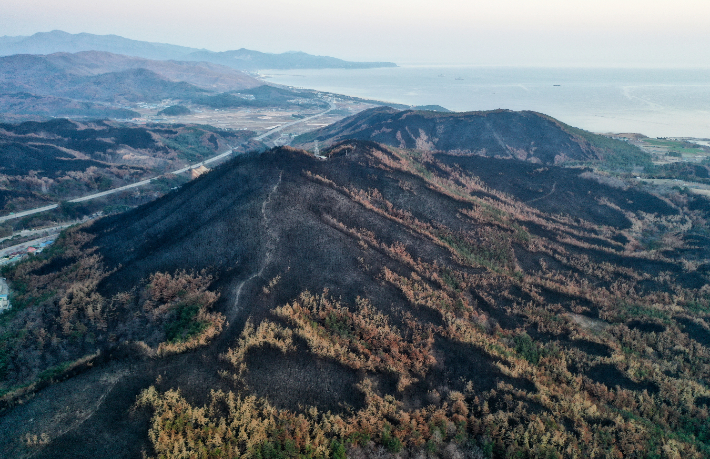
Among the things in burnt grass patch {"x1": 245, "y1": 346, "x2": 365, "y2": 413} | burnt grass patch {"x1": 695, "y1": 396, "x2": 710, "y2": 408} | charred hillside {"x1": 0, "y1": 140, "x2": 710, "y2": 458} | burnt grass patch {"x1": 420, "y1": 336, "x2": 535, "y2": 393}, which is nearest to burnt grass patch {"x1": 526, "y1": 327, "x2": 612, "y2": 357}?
charred hillside {"x1": 0, "y1": 140, "x2": 710, "y2": 458}

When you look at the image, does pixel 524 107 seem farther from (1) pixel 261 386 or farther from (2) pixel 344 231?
(1) pixel 261 386

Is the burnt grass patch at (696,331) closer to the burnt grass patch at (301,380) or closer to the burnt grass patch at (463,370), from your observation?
the burnt grass patch at (463,370)

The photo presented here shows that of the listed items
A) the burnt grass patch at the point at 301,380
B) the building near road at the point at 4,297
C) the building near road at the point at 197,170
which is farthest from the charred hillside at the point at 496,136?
the building near road at the point at 4,297

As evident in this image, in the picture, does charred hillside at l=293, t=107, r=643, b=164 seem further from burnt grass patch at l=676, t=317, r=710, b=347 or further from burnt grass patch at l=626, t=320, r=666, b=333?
burnt grass patch at l=626, t=320, r=666, b=333

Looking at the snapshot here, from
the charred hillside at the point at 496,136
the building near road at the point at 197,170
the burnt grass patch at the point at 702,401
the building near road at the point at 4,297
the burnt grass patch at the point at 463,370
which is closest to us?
the burnt grass patch at the point at 463,370

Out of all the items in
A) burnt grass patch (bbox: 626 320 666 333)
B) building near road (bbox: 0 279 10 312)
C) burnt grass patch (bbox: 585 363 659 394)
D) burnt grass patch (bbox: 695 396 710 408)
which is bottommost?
building near road (bbox: 0 279 10 312)

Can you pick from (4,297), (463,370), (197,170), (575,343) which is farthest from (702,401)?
(197,170)

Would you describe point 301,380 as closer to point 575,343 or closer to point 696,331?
point 575,343
